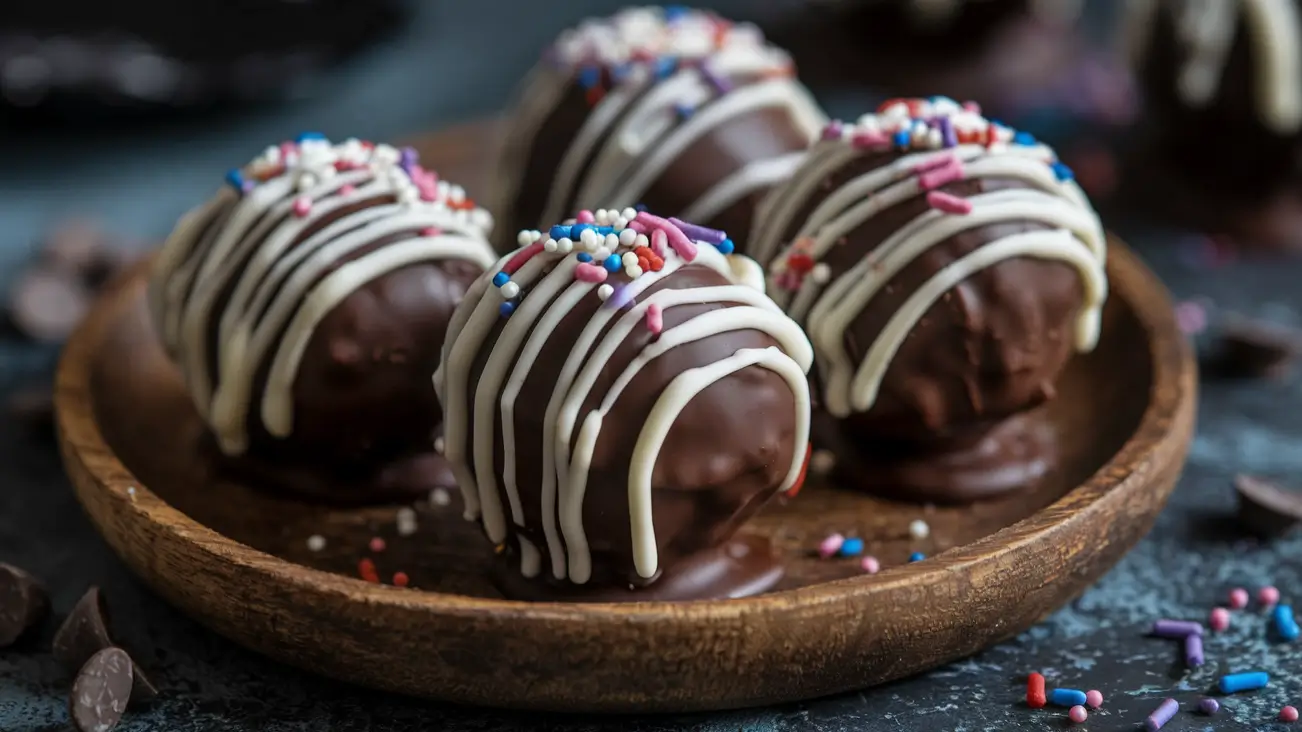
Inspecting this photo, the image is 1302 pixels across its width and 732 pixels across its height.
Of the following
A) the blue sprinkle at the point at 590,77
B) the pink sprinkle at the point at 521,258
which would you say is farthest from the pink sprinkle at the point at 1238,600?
the blue sprinkle at the point at 590,77

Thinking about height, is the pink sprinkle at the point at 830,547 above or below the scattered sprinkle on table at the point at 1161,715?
above

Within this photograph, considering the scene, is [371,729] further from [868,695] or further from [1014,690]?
[1014,690]

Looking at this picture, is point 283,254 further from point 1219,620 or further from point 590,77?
point 1219,620

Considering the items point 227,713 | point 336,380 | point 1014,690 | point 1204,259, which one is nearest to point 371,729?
point 227,713

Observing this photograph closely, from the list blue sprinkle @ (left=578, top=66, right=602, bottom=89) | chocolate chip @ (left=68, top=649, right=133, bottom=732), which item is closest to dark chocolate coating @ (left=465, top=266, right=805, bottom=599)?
chocolate chip @ (left=68, top=649, right=133, bottom=732)

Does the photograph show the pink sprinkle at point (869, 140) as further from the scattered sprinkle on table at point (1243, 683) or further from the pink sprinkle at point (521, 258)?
the scattered sprinkle on table at point (1243, 683)
